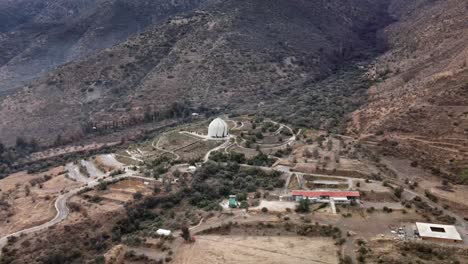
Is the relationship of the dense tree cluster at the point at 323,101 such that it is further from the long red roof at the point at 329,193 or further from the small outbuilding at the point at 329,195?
the small outbuilding at the point at 329,195

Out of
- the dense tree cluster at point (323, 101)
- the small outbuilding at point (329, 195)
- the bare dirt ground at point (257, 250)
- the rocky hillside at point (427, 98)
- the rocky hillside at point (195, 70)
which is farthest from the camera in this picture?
the rocky hillside at point (195, 70)

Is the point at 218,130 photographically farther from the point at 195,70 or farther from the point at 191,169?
the point at 195,70

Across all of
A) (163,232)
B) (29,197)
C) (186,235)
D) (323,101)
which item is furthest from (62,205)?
(323,101)

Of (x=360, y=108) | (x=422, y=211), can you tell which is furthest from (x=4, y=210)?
(x=360, y=108)

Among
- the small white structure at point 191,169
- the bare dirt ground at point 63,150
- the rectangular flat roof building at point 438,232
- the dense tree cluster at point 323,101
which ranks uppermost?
the dense tree cluster at point 323,101

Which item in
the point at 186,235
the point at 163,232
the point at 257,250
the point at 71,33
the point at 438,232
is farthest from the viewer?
the point at 71,33

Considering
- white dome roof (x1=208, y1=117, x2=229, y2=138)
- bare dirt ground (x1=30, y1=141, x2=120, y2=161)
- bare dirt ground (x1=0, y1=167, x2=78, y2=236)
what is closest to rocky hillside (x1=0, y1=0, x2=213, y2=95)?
bare dirt ground (x1=30, y1=141, x2=120, y2=161)

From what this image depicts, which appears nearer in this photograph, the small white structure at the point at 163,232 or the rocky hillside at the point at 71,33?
the small white structure at the point at 163,232

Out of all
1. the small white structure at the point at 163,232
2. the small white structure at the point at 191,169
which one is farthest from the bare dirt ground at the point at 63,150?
the small white structure at the point at 163,232
